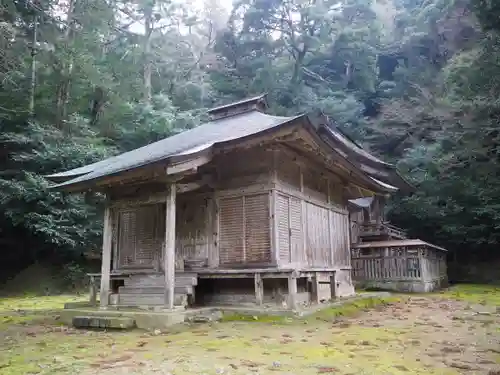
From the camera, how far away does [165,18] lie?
32.3 m

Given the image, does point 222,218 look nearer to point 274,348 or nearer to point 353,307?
point 353,307

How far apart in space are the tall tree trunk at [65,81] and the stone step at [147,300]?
15835 millimetres

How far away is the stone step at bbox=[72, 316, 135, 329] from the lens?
827 cm

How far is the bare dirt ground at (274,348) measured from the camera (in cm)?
511

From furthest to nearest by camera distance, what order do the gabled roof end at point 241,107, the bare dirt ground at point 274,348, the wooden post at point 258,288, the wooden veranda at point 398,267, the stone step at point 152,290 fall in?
1. the wooden veranda at point 398,267
2. the gabled roof end at point 241,107
3. the wooden post at point 258,288
4. the stone step at point 152,290
5. the bare dirt ground at point 274,348

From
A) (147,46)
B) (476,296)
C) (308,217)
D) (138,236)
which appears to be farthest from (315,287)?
(147,46)

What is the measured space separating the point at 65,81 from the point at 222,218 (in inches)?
664

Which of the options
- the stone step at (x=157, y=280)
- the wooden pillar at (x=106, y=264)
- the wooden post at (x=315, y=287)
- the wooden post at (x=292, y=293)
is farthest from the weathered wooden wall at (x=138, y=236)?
the wooden post at (x=315, y=287)

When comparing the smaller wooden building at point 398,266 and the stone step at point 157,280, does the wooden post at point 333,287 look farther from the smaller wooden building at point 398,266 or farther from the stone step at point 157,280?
the smaller wooden building at point 398,266

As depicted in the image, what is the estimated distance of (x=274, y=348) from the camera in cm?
631

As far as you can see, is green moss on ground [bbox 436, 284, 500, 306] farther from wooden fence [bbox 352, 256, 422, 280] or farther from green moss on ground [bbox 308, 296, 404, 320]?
green moss on ground [bbox 308, 296, 404, 320]

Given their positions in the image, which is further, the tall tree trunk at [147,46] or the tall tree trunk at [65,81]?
the tall tree trunk at [147,46]

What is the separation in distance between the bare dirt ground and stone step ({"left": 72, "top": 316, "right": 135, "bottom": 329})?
0.90 feet

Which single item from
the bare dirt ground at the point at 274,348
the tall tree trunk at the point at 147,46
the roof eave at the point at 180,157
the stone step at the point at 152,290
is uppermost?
the tall tree trunk at the point at 147,46
